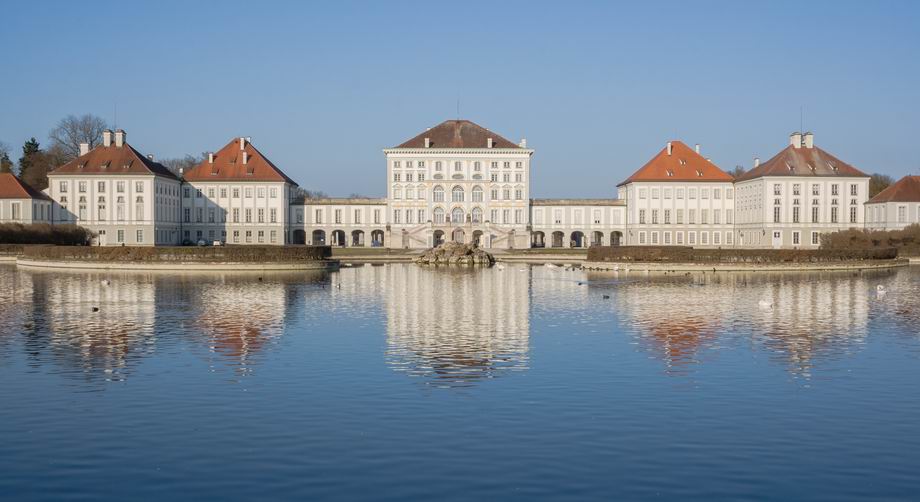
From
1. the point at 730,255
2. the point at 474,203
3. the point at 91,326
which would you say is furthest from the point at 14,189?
the point at 91,326

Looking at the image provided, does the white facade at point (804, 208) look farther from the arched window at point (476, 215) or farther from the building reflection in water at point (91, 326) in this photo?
the building reflection in water at point (91, 326)

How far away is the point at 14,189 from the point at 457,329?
73.8m

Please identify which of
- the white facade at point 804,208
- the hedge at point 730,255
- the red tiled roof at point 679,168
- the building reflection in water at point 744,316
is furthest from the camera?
the red tiled roof at point 679,168

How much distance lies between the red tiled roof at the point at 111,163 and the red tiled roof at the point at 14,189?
14.0 feet

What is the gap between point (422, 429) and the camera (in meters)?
13.7

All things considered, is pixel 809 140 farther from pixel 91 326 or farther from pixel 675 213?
pixel 91 326

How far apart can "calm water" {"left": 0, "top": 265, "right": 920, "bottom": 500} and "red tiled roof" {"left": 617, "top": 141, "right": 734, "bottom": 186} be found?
7033cm

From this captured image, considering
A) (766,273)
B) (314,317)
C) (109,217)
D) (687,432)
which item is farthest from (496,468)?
(109,217)

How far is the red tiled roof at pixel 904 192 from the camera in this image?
88688 mm

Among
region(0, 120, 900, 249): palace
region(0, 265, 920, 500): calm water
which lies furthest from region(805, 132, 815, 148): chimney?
region(0, 265, 920, 500): calm water

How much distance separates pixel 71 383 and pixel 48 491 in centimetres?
686

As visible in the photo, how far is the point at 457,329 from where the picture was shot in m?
25.7

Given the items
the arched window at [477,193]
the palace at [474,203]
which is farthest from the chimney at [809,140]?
the arched window at [477,193]

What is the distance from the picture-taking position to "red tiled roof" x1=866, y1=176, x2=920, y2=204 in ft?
291
